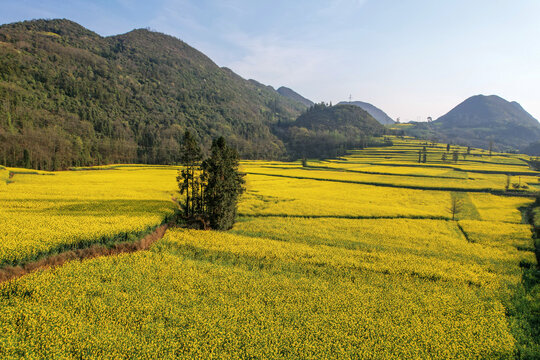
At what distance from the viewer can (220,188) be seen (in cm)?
3519

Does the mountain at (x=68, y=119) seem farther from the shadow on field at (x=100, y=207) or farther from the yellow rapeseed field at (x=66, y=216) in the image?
the shadow on field at (x=100, y=207)

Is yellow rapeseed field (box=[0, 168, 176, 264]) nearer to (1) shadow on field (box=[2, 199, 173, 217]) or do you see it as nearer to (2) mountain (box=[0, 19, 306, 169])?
(1) shadow on field (box=[2, 199, 173, 217])

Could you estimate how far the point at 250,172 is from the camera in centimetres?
8988

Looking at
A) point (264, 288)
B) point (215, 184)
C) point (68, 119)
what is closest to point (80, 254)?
point (264, 288)

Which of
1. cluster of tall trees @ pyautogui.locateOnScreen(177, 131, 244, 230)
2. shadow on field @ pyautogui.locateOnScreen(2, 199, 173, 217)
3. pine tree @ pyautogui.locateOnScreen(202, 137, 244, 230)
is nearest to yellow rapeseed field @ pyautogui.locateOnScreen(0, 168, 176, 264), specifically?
shadow on field @ pyautogui.locateOnScreen(2, 199, 173, 217)

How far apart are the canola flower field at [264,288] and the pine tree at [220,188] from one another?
2.69 meters

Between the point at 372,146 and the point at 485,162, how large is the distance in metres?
69.7

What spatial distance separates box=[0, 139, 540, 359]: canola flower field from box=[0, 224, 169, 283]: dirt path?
73 centimetres

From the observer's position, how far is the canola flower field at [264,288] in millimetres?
14055

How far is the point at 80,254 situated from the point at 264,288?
1483 cm

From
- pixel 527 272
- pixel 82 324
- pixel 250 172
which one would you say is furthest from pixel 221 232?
pixel 250 172

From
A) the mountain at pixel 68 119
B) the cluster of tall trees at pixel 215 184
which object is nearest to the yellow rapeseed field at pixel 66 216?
the cluster of tall trees at pixel 215 184

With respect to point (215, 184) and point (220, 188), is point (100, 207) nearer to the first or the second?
point (215, 184)

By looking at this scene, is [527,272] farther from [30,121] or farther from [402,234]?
[30,121]
